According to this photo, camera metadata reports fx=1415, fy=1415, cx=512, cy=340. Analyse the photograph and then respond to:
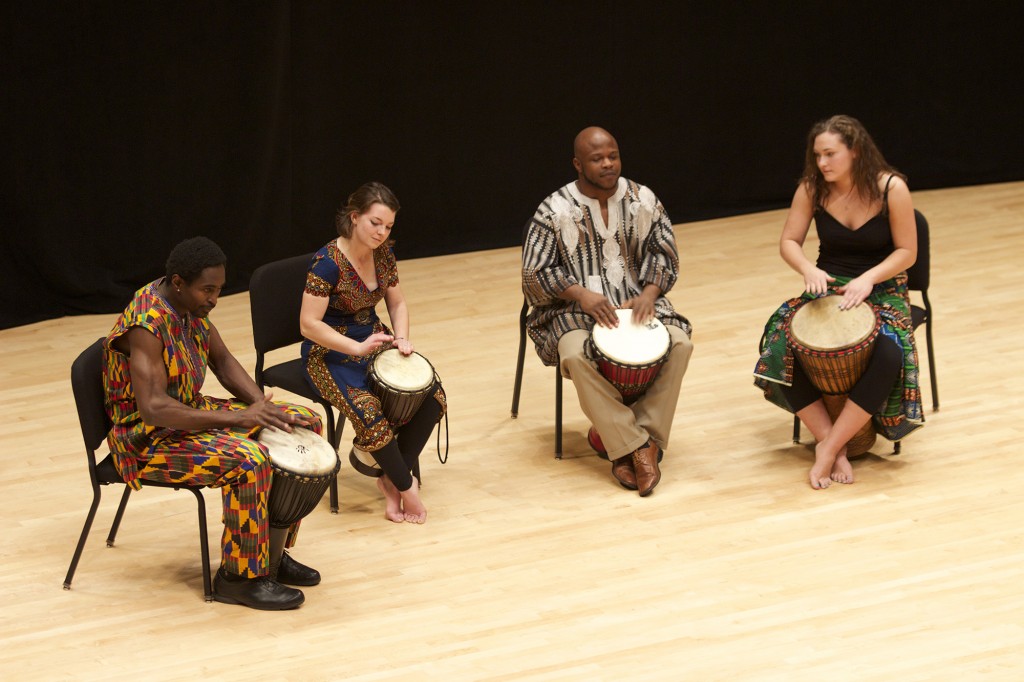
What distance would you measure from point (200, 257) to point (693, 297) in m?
3.39

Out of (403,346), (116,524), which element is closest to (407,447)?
(403,346)

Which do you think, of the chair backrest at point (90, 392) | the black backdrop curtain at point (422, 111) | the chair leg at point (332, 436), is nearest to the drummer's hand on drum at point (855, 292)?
the chair leg at point (332, 436)

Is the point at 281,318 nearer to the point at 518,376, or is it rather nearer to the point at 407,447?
the point at 407,447

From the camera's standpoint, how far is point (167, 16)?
661cm

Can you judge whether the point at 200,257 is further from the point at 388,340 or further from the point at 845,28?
the point at 845,28

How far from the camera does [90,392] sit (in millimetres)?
3842

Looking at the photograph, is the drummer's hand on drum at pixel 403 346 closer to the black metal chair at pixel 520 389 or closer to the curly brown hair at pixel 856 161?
the black metal chair at pixel 520 389

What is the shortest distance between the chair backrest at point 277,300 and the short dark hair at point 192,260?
0.77 meters

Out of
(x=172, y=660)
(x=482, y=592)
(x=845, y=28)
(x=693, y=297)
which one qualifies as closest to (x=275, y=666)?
(x=172, y=660)

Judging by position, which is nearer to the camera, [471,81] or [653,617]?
[653,617]

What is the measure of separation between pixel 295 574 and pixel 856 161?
7.37 feet

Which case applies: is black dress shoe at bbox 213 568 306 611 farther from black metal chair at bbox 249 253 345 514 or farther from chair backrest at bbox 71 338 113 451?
black metal chair at bbox 249 253 345 514

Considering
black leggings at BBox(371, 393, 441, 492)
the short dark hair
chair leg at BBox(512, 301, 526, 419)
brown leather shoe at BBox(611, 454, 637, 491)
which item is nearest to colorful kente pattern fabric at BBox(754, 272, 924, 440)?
brown leather shoe at BBox(611, 454, 637, 491)

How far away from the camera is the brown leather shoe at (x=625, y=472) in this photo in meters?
4.66
